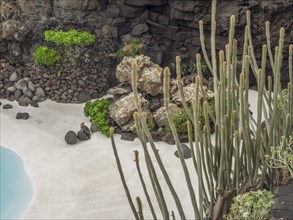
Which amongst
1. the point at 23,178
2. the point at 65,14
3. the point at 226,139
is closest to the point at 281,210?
the point at 226,139

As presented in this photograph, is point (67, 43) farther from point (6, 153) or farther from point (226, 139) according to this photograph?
point (226, 139)

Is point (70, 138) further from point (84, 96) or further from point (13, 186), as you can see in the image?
point (84, 96)

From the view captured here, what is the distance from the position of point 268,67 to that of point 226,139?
8.56 meters

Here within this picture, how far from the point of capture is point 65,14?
1341 cm

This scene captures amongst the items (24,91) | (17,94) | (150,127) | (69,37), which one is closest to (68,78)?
(69,37)

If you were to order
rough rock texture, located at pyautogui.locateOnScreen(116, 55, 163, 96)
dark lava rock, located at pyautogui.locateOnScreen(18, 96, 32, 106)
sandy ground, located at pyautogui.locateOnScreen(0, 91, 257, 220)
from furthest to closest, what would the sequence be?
dark lava rock, located at pyautogui.locateOnScreen(18, 96, 32, 106) < rough rock texture, located at pyautogui.locateOnScreen(116, 55, 163, 96) < sandy ground, located at pyautogui.locateOnScreen(0, 91, 257, 220)

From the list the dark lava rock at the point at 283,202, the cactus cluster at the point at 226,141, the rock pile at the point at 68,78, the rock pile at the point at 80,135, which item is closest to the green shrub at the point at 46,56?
the rock pile at the point at 68,78

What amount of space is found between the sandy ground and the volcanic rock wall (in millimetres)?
1170

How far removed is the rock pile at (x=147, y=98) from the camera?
1123 centimetres

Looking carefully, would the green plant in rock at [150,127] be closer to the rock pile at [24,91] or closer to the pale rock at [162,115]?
the pale rock at [162,115]

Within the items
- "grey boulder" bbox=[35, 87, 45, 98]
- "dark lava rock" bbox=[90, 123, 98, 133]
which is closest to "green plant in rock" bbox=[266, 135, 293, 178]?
"dark lava rock" bbox=[90, 123, 98, 133]

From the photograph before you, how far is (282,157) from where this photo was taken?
518 centimetres

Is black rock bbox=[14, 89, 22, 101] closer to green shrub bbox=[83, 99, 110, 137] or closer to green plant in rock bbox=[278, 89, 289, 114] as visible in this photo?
green shrub bbox=[83, 99, 110, 137]

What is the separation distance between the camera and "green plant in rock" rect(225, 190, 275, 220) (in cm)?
461
